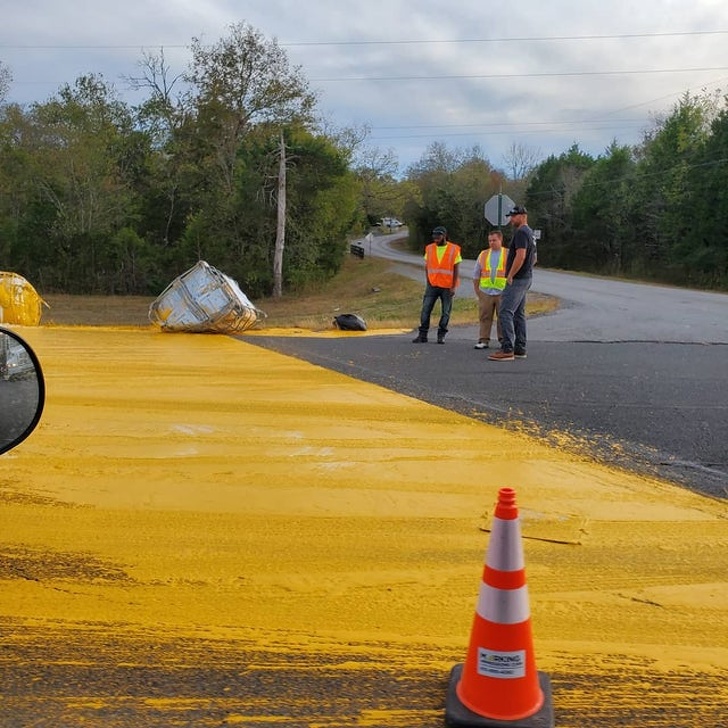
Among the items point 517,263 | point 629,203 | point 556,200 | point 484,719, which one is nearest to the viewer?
point 484,719

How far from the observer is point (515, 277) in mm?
9242

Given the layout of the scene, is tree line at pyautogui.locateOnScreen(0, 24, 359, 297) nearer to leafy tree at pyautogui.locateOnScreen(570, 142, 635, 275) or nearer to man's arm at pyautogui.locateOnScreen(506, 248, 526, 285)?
leafy tree at pyautogui.locateOnScreen(570, 142, 635, 275)

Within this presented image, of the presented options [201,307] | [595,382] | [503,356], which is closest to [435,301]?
[503,356]

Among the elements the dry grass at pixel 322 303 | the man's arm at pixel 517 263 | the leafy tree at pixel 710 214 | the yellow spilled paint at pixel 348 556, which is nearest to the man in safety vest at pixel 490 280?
the man's arm at pixel 517 263

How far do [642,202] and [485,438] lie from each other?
147 feet

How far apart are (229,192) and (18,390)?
124 feet

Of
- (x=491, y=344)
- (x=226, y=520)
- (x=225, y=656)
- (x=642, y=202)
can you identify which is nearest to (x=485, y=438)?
(x=226, y=520)

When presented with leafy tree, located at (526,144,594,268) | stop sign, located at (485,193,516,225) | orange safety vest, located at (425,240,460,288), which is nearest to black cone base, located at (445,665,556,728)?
orange safety vest, located at (425,240,460,288)

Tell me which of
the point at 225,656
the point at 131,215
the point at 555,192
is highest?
the point at 555,192

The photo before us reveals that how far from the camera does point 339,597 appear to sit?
298 centimetres

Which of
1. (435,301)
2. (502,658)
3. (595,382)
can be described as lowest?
(502,658)

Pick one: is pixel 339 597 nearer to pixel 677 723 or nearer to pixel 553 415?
pixel 677 723

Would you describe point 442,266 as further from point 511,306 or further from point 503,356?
point 503,356

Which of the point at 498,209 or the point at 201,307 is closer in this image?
the point at 201,307
